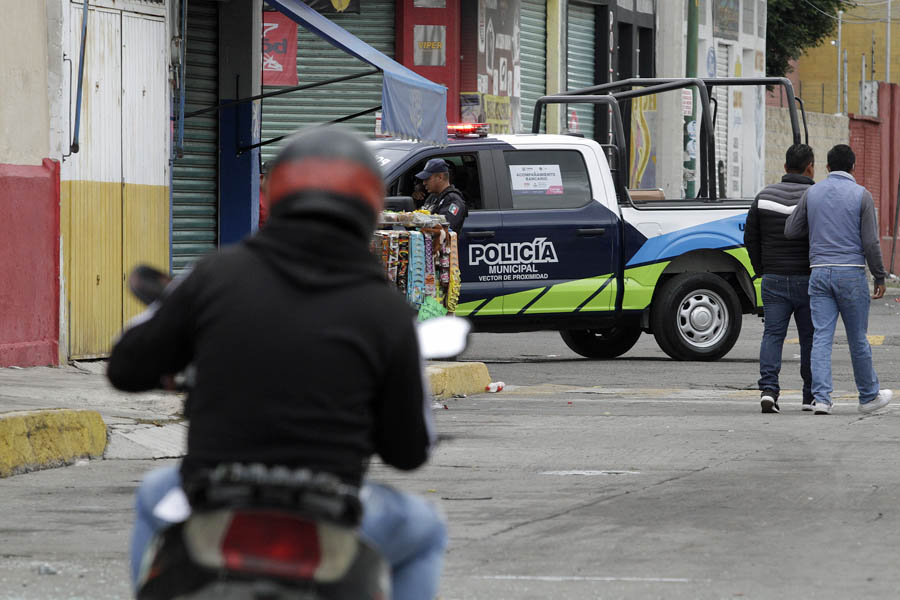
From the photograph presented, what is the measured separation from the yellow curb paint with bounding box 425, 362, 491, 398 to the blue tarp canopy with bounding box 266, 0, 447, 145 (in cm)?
222

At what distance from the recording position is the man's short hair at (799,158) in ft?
39.3

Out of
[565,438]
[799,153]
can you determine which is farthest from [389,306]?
[799,153]

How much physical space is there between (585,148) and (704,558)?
31.4 ft

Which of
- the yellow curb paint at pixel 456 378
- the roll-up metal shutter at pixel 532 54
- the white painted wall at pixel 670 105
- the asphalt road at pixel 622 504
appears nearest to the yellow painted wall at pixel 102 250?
the yellow curb paint at pixel 456 378

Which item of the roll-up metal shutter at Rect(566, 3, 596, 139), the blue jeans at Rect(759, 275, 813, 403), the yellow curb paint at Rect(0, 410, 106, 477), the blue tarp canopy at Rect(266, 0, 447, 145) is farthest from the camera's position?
the roll-up metal shutter at Rect(566, 3, 596, 139)

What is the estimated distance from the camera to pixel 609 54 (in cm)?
2886

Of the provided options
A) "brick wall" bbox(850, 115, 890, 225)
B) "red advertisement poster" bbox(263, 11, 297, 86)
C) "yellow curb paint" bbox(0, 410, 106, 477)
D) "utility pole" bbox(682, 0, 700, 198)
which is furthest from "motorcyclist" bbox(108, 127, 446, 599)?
"brick wall" bbox(850, 115, 890, 225)

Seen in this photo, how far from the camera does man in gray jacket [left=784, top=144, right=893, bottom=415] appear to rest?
38.1 feet

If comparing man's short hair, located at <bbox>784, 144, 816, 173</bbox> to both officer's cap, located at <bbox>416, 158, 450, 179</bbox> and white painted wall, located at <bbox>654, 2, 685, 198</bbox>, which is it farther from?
white painted wall, located at <bbox>654, 2, 685, 198</bbox>

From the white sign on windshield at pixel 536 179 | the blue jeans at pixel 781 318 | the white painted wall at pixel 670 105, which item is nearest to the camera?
the blue jeans at pixel 781 318

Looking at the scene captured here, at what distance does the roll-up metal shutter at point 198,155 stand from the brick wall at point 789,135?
23.1 m

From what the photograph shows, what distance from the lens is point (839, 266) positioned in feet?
38.1

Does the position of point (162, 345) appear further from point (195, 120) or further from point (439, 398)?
point (195, 120)

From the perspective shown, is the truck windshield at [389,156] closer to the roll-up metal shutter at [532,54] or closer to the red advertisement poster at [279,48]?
the red advertisement poster at [279,48]
